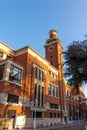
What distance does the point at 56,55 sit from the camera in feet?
148

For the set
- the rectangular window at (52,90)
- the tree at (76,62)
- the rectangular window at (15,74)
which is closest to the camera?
the tree at (76,62)

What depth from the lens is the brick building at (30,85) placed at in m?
22.7

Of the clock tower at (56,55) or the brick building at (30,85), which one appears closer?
the brick building at (30,85)

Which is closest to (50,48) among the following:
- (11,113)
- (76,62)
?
(76,62)

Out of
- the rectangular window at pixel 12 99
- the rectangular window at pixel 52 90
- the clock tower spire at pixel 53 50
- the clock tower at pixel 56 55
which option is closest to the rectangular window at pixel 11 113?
the rectangular window at pixel 12 99

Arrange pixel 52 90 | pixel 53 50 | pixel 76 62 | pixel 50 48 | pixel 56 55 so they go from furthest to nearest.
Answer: pixel 50 48
pixel 53 50
pixel 56 55
pixel 52 90
pixel 76 62

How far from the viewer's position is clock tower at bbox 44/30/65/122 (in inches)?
1655

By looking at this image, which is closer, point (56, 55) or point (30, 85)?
point (30, 85)

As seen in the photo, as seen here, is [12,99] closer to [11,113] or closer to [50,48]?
[11,113]

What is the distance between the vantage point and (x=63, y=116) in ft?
128

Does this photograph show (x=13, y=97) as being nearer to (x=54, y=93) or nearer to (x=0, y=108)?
(x=0, y=108)

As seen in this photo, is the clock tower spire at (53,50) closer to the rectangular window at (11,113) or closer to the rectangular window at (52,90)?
the rectangular window at (52,90)

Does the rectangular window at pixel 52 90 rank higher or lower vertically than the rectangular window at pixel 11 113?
higher

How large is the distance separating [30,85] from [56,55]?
63.3ft
